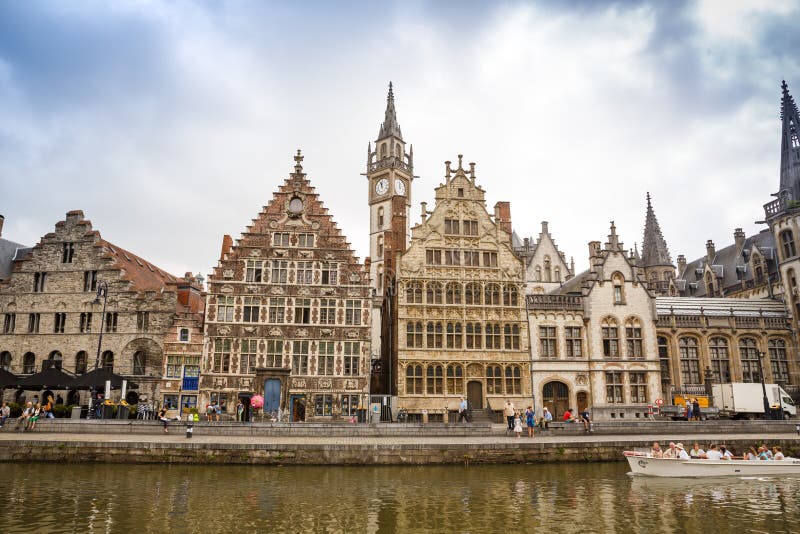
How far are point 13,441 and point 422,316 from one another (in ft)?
75.9

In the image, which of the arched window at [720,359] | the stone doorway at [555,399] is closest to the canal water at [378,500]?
the stone doorway at [555,399]

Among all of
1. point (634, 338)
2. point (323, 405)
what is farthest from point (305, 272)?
point (634, 338)

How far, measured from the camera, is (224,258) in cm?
3819

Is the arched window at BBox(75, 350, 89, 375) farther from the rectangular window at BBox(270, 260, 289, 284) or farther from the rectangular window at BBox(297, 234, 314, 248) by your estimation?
the rectangular window at BBox(297, 234, 314, 248)

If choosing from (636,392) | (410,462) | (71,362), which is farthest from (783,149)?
(71,362)

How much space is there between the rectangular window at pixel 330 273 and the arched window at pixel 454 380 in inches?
376

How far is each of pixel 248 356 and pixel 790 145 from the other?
2113 inches

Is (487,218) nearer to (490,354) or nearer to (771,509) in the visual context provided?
(490,354)

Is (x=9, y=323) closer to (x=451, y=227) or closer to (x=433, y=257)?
(x=433, y=257)

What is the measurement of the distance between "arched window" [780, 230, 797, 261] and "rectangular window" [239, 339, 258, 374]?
4555 centimetres

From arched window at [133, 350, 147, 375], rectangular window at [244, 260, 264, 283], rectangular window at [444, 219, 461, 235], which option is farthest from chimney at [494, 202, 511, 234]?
arched window at [133, 350, 147, 375]

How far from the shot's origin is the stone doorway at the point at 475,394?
3722 cm

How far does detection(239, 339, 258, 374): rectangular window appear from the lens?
35688 mm

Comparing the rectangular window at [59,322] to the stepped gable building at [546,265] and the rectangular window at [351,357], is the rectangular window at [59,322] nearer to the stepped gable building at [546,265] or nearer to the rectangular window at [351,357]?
the rectangular window at [351,357]
